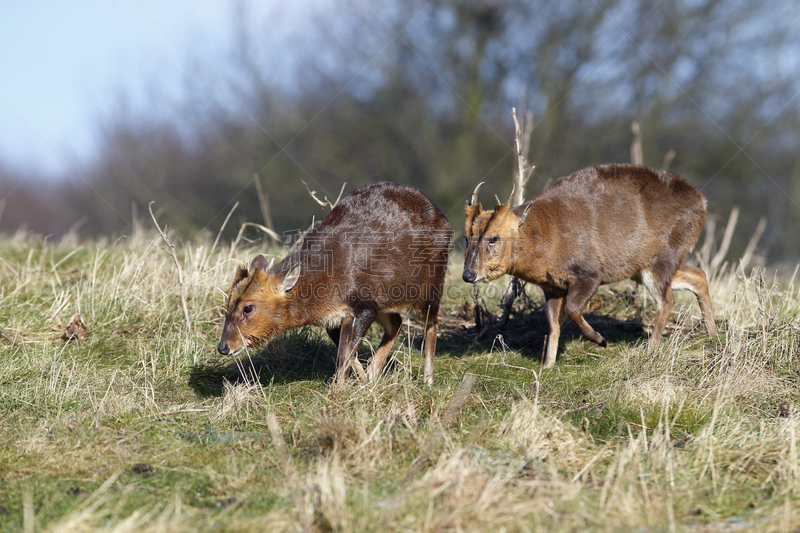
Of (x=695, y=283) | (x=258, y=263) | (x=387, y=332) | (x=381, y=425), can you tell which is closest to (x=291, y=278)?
(x=258, y=263)

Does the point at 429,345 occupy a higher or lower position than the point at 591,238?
lower

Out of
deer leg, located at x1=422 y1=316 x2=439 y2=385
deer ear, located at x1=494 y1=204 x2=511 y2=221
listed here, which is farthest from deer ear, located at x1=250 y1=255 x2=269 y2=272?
deer ear, located at x1=494 y1=204 x2=511 y2=221

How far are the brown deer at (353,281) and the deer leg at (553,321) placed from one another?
3.54ft

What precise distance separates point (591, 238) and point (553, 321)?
2.81ft

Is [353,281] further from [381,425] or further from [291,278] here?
[381,425]

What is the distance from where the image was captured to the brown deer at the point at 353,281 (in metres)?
5.48

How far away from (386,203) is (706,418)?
309cm

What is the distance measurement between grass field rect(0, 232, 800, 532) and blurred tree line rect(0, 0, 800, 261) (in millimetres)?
9994

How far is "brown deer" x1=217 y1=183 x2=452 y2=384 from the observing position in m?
5.48

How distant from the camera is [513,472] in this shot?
3.40 metres

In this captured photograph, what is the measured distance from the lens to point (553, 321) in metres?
6.46

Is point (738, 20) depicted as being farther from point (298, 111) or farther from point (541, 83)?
point (298, 111)

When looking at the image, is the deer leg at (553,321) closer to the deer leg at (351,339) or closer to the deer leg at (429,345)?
the deer leg at (429,345)

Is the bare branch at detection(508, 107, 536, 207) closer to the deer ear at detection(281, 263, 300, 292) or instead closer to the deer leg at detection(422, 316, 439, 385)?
the deer leg at detection(422, 316, 439, 385)
